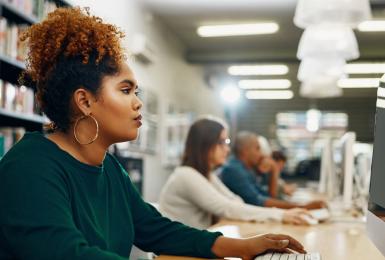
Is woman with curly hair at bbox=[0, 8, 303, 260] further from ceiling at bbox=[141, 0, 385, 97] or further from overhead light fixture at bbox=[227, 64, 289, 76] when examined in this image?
overhead light fixture at bbox=[227, 64, 289, 76]

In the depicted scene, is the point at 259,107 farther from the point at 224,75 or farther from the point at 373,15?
the point at 373,15

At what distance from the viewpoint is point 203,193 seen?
2.54m

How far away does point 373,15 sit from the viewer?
6.19m

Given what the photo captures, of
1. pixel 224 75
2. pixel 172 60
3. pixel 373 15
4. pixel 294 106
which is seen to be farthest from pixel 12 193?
pixel 294 106

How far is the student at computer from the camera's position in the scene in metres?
2.52

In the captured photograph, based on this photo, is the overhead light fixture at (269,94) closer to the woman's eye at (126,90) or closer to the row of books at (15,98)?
the row of books at (15,98)

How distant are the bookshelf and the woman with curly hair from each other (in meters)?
A: 1.50

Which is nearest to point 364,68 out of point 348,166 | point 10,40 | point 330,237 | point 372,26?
point 372,26

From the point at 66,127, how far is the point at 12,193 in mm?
291

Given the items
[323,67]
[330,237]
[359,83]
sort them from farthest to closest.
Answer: [359,83], [323,67], [330,237]

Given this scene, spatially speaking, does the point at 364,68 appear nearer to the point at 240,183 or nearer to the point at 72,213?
the point at 240,183

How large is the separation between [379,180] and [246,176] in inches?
91.8

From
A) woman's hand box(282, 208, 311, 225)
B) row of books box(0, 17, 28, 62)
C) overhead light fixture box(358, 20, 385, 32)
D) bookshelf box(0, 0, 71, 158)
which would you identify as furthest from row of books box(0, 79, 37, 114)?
overhead light fixture box(358, 20, 385, 32)

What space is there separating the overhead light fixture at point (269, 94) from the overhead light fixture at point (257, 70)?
78.5 inches
